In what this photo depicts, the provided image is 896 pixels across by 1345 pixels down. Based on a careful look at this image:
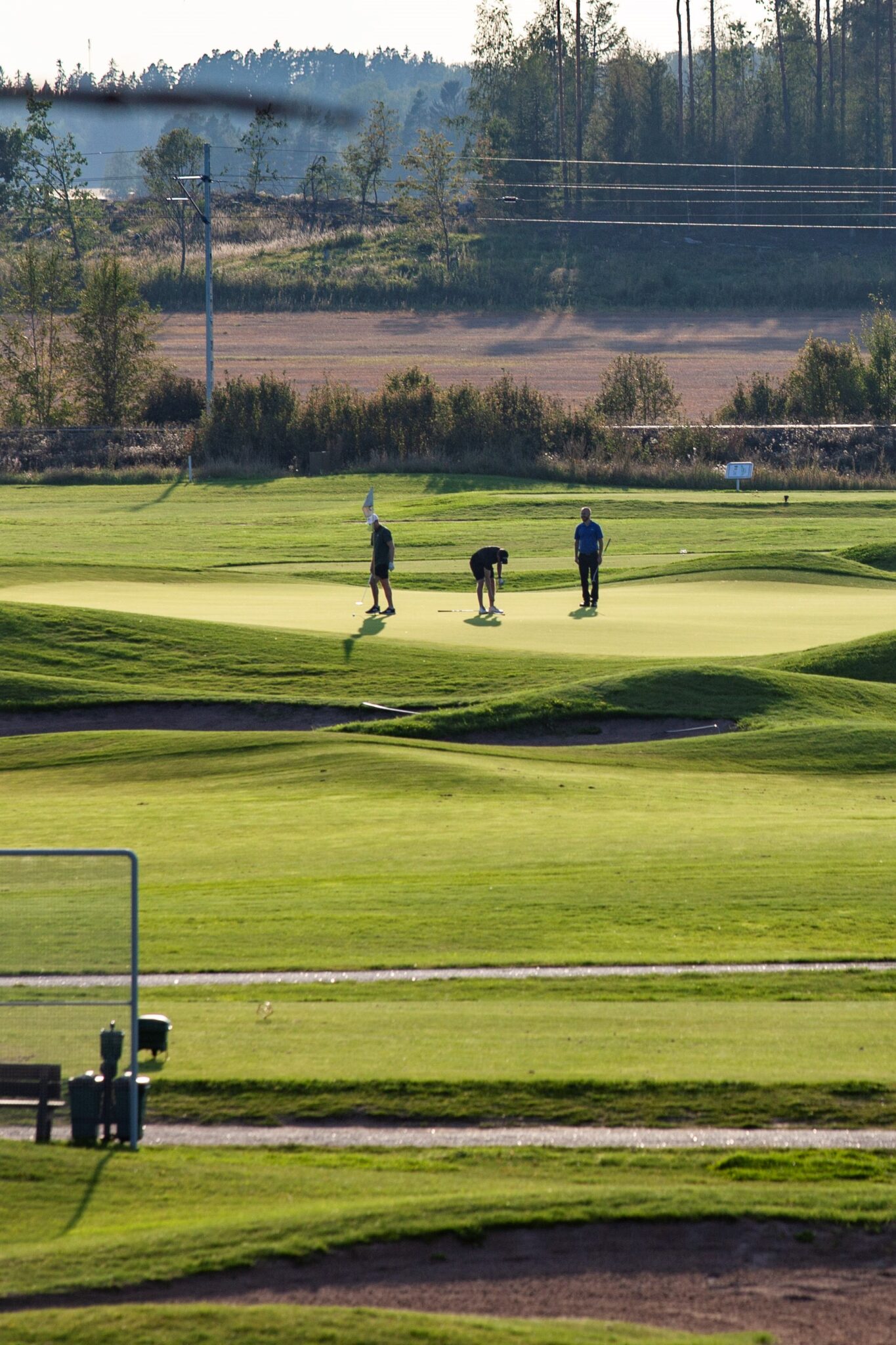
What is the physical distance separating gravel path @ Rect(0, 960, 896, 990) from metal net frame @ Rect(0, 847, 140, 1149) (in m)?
3.47

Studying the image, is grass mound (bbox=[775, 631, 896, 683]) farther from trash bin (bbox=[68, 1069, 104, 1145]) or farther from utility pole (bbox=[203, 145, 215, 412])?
utility pole (bbox=[203, 145, 215, 412])

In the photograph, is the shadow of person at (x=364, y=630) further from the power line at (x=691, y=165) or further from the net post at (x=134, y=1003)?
the power line at (x=691, y=165)

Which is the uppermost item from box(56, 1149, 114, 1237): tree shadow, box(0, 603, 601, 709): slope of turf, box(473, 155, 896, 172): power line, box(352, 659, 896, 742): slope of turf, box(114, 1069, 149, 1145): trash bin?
box(473, 155, 896, 172): power line

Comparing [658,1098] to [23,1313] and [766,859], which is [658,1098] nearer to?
[23,1313]

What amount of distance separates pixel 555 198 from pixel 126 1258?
13216 centimetres

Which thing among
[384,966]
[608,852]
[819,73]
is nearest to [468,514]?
[608,852]

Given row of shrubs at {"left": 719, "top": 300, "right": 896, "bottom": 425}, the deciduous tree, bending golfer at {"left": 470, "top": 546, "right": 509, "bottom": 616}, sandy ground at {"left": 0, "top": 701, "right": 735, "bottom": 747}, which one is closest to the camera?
sandy ground at {"left": 0, "top": 701, "right": 735, "bottom": 747}

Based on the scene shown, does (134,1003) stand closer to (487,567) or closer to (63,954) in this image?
(63,954)

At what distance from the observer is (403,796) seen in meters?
19.9

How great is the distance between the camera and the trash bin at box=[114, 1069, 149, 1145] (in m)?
8.84

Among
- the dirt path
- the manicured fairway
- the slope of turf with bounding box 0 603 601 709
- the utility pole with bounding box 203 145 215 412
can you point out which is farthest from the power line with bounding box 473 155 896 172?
the dirt path

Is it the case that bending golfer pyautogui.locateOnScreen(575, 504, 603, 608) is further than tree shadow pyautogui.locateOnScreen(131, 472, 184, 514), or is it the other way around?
tree shadow pyautogui.locateOnScreen(131, 472, 184, 514)

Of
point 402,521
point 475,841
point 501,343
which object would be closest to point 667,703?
point 475,841

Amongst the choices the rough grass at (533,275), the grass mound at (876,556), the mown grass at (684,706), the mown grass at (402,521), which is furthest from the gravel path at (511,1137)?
the rough grass at (533,275)
